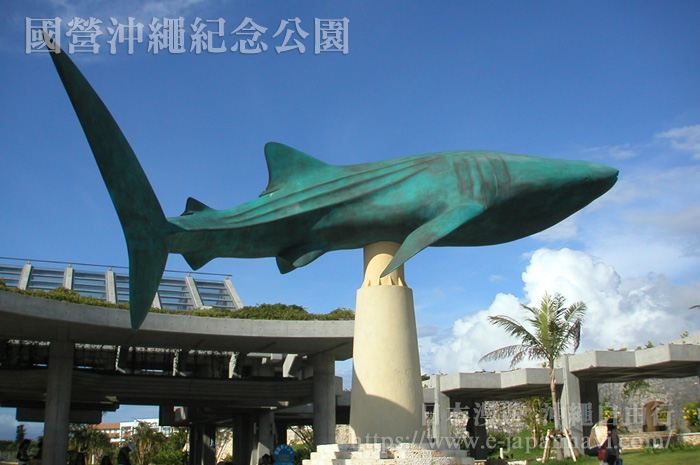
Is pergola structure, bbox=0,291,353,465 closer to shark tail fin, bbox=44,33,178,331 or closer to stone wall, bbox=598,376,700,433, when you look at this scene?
shark tail fin, bbox=44,33,178,331

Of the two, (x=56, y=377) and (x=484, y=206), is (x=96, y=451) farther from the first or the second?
(x=484, y=206)

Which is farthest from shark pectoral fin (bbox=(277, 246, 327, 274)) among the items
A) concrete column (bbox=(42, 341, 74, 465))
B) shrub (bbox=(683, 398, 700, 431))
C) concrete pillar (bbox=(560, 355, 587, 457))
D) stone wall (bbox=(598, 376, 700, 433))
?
stone wall (bbox=(598, 376, 700, 433))

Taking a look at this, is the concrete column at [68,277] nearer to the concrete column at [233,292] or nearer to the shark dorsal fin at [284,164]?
the concrete column at [233,292]

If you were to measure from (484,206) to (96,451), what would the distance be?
81.3 meters

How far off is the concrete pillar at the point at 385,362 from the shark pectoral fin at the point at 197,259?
9.73ft

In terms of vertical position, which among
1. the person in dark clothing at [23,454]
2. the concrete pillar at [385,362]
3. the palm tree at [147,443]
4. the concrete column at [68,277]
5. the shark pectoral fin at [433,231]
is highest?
the concrete column at [68,277]

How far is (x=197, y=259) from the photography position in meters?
11.5

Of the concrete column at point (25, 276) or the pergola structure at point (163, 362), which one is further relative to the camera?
the concrete column at point (25, 276)

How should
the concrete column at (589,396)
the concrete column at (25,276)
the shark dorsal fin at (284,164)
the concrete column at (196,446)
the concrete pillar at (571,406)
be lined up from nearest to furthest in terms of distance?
the shark dorsal fin at (284,164), the concrete pillar at (571,406), the concrete column at (25,276), the concrete column at (589,396), the concrete column at (196,446)

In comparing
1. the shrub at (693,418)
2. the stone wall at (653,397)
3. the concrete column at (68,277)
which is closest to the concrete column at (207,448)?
the concrete column at (68,277)

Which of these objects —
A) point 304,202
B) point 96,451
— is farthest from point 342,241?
point 96,451

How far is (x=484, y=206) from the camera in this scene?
11852mm

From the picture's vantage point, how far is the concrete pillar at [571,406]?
1019 inches

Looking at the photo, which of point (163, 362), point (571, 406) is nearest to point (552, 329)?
point (571, 406)
